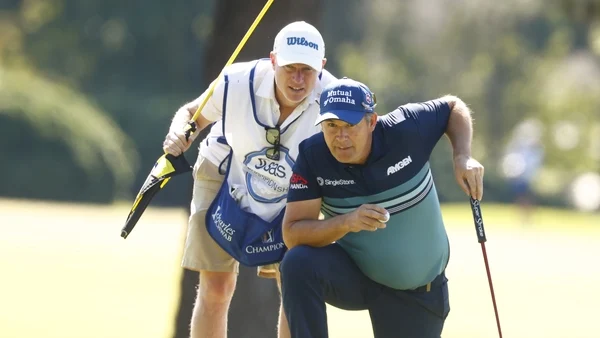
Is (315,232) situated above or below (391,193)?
below

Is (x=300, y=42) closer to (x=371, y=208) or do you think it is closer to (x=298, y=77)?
(x=298, y=77)

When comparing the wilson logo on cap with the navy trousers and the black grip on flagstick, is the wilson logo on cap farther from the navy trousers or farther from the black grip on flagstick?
the navy trousers

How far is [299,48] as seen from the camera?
19.6 ft

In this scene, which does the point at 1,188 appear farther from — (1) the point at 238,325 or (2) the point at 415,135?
(2) the point at 415,135

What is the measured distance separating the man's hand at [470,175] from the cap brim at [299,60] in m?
0.85

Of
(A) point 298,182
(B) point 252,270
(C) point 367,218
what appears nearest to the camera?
(C) point 367,218

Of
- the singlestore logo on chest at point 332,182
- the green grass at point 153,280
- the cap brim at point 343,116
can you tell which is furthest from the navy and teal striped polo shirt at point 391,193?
the green grass at point 153,280

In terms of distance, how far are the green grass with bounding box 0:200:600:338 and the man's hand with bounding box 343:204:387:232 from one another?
17.8 feet

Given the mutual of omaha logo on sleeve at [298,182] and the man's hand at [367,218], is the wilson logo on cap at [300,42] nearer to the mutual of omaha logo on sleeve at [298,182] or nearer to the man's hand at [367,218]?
the mutual of omaha logo on sleeve at [298,182]

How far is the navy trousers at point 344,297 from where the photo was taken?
17.8 feet

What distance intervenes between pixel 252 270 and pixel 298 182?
291 centimetres

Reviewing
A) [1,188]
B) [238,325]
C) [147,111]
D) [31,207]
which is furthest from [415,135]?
[147,111]

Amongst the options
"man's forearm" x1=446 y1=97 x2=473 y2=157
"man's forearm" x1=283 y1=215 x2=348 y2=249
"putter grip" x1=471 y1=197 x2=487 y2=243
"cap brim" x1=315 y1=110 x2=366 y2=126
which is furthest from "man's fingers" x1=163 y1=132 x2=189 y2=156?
"putter grip" x1=471 y1=197 x2=487 y2=243

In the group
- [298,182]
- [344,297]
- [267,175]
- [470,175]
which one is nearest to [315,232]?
[298,182]
